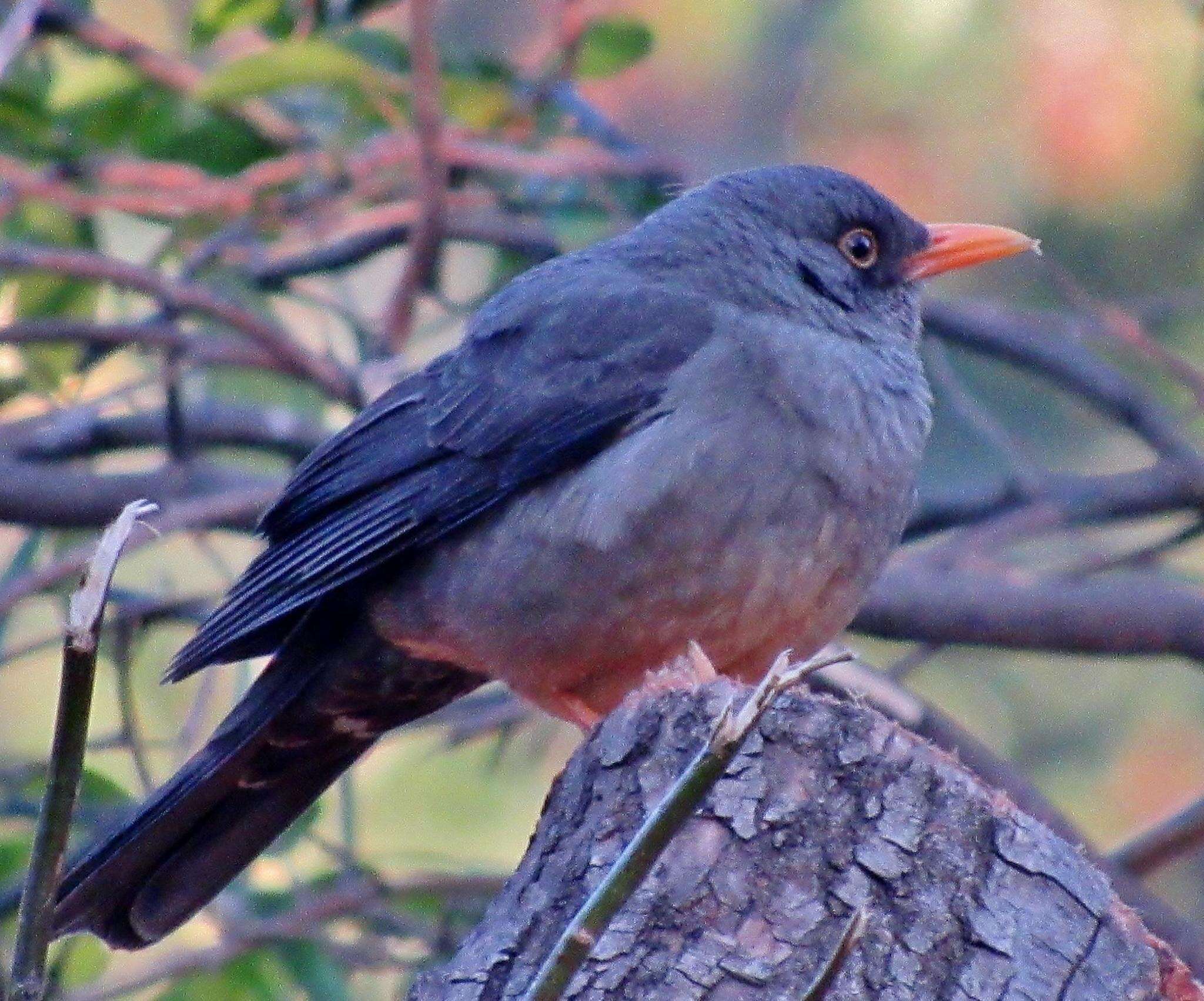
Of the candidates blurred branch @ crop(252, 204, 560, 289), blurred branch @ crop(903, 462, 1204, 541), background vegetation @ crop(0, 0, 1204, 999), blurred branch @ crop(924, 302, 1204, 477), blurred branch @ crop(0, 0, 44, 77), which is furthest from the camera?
blurred branch @ crop(252, 204, 560, 289)

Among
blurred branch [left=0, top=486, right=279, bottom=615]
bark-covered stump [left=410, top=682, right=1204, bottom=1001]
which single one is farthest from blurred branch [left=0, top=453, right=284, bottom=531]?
bark-covered stump [left=410, top=682, right=1204, bottom=1001]

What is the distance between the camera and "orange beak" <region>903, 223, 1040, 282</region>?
4.75m

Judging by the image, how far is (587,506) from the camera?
12.8 feet

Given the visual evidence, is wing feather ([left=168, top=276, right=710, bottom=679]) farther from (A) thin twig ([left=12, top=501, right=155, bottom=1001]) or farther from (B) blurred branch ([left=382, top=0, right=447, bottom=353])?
(A) thin twig ([left=12, top=501, right=155, bottom=1001])

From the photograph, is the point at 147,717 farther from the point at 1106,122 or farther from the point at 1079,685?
the point at 1106,122

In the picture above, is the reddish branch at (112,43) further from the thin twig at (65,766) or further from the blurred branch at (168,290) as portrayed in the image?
the thin twig at (65,766)

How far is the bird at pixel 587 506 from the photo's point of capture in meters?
3.86

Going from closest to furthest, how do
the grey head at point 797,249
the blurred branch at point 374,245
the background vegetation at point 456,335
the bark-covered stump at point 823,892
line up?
the bark-covered stump at point 823,892, the grey head at point 797,249, the background vegetation at point 456,335, the blurred branch at point 374,245

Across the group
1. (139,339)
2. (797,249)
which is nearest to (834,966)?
(797,249)

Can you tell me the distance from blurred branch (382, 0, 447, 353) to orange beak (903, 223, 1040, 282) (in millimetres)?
1284

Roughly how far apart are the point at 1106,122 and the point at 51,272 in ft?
14.2

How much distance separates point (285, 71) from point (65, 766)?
3444 mm

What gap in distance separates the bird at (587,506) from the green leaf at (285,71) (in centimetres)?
83

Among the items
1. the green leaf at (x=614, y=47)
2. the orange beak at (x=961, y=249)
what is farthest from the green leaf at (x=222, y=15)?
the orange beak at (x=961, y=249)
